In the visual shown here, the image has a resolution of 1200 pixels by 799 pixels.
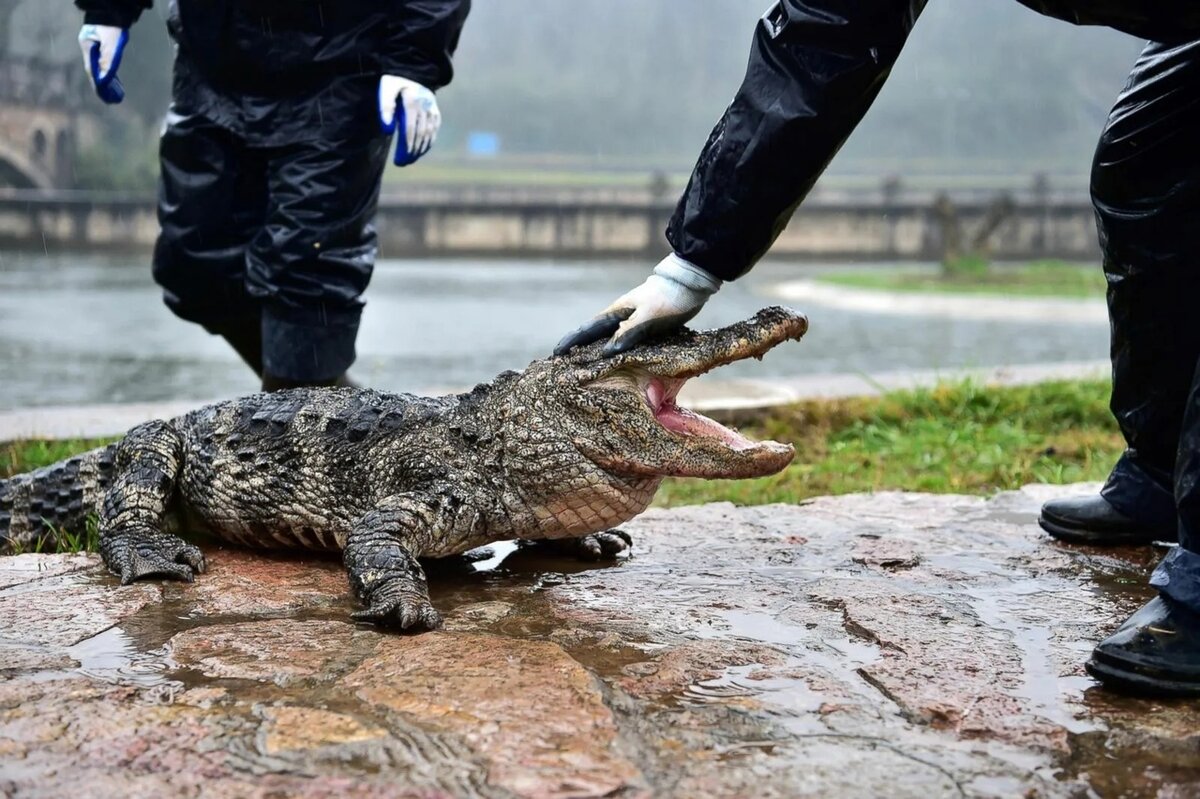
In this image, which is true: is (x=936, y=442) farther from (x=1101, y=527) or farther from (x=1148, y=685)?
(x=1148, y=685)

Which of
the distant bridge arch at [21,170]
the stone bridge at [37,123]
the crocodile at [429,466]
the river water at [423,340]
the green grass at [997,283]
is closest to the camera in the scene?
the crocodile at [429,466]

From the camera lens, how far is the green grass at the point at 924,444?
499cm

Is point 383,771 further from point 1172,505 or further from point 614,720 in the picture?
point 1172,505

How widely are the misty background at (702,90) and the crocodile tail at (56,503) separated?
79.9 meters

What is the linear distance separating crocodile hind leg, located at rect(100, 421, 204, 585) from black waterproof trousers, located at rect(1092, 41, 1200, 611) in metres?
2.49

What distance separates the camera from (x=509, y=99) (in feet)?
393

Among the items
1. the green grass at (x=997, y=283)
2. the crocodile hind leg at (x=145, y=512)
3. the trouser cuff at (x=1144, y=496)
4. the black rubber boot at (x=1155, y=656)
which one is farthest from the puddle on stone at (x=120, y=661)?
the green grass at (x=997, y=283)

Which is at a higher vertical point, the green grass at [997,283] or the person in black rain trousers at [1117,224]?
the person in black rain trousers at [1117,224]

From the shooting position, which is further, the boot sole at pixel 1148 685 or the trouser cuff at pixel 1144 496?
the trouser cuff at pixel 1144 496

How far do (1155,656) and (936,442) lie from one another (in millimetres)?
3528

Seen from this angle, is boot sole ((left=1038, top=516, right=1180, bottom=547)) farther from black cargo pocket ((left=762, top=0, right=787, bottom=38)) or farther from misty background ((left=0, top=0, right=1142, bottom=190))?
misty background ((left=0, top=0, right=1142, bottom=190))

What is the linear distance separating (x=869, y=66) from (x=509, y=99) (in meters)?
121

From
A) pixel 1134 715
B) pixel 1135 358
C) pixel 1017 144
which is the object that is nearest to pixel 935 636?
pixel 1134 715

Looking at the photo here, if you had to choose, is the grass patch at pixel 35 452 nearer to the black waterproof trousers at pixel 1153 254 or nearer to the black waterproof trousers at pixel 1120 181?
the black waterproof trousers at pixel 1120 181
